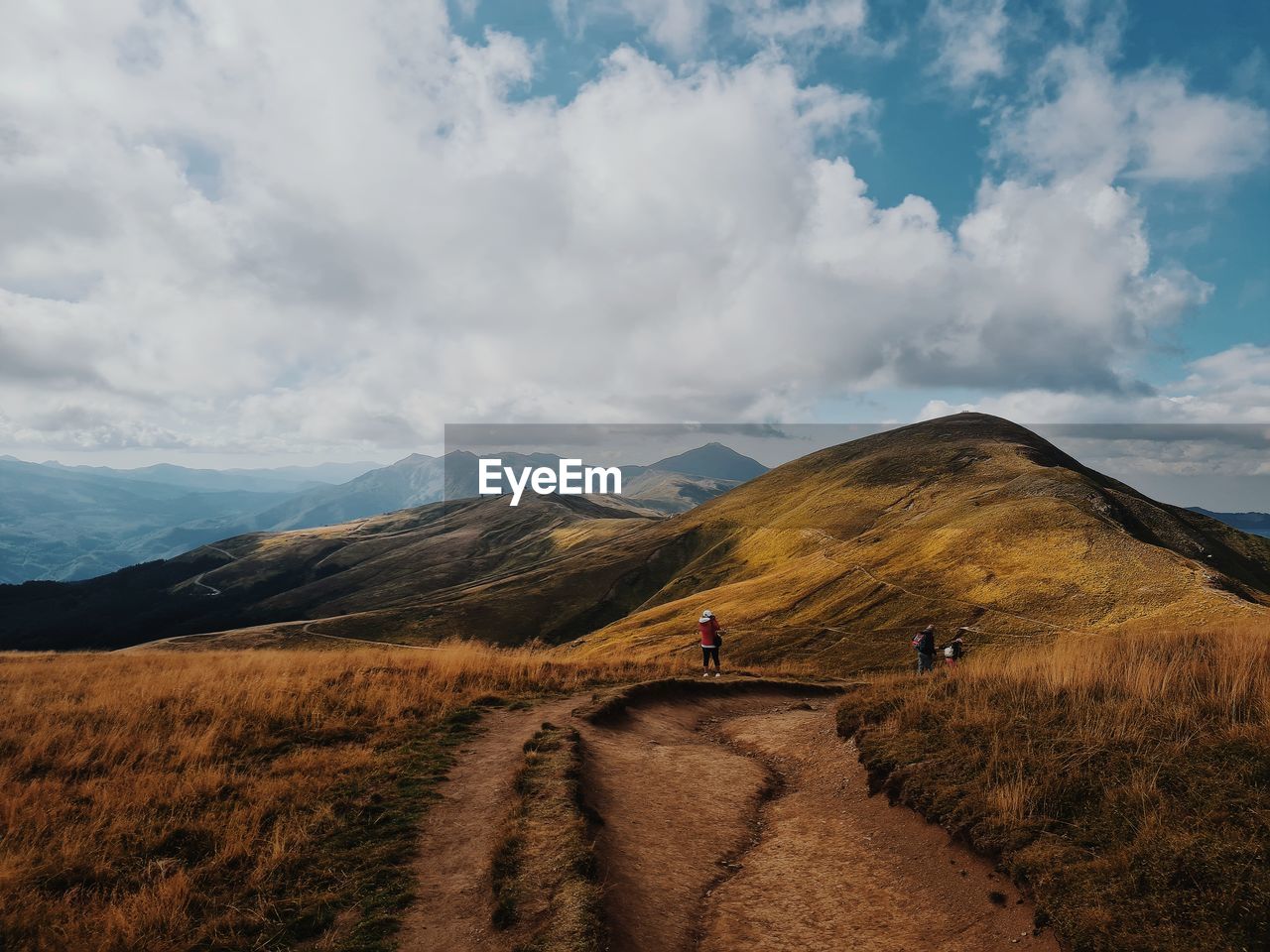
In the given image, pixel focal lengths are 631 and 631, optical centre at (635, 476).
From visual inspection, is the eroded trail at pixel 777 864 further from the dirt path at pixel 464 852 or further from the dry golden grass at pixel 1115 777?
the dirt path at pixel 464 852

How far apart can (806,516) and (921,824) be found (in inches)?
5709

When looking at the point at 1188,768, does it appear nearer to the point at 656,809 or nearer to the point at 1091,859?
the point at 1091,859

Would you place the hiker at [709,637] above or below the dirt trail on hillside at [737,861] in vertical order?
above

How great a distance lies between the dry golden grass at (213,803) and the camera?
8.59 m

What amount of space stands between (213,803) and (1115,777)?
15628 mm

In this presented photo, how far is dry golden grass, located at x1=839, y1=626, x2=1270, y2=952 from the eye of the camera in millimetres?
7539

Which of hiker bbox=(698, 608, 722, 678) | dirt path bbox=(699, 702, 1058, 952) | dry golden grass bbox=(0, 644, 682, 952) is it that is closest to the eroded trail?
dirt path bbox=(699, 702, 1058, 952)

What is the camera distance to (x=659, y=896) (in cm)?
960

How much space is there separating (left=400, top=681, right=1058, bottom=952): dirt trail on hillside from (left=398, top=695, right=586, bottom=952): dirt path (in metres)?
0.03

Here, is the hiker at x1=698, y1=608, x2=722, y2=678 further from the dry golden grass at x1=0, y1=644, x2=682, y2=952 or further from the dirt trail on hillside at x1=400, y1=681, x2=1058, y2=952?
the dirt trail on hillside at x1=400, y1=681, x2=1058, y2=952

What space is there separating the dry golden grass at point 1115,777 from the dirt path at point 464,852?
765 centimetres

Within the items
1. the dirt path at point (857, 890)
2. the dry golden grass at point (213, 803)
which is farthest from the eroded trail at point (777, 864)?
the dry golden grass at point (213, 803)

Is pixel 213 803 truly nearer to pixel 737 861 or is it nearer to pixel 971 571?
pixel 737 861

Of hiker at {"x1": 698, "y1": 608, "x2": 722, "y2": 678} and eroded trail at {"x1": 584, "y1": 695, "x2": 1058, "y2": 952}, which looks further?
hiker at {"x1": 698, "y1": 608, "x2": 722, "y2": 678}
